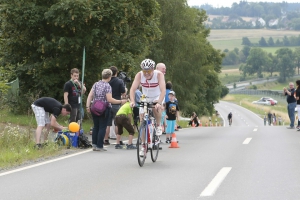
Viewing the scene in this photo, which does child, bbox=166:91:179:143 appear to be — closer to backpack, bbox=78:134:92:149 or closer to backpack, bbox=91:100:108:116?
backpack, bbox=78:134:92:149

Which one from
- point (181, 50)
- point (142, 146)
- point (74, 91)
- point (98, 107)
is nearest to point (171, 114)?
point (74, 91)

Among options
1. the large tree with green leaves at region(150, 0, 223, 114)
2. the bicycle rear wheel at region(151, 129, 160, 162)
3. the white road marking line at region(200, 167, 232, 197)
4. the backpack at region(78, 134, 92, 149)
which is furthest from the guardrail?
the white road marking line at region(200, 167, 232, 197)

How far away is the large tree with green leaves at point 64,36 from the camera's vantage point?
22.7m

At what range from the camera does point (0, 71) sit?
25.9 metres

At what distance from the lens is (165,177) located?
9.75 m

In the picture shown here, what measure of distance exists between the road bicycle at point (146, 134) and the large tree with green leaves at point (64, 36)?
11.1 m

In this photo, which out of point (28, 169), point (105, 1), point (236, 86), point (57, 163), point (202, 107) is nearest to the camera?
point (28, 169)

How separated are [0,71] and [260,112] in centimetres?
9326

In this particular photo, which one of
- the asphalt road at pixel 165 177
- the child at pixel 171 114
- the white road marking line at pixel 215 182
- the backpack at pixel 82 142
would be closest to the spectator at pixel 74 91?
the backpack at pixel 82 142

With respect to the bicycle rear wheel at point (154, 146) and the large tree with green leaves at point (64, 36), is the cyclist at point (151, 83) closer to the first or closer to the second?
the bicycle rear wheel at point (154, 146)

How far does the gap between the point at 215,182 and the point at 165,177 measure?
96cm

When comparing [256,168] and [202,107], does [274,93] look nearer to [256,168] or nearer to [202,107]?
[202,107]

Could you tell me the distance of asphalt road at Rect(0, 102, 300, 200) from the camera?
26.5ft

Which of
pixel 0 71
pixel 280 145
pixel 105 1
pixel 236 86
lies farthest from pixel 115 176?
pixel 236 86
